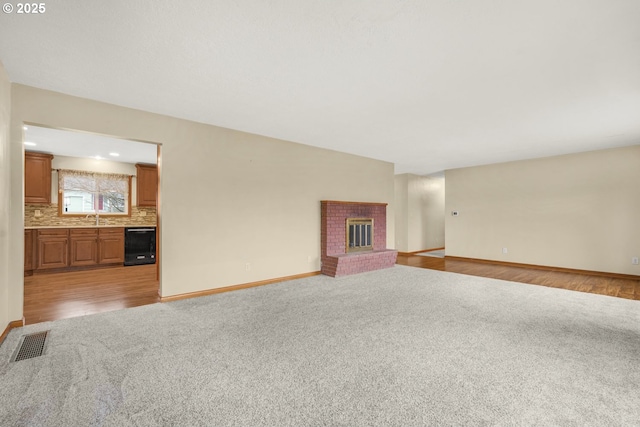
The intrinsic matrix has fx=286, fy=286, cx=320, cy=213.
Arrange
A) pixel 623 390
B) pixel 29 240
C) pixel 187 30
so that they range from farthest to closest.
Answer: pixel 29 240
pixel 187 30
pixel 623 390

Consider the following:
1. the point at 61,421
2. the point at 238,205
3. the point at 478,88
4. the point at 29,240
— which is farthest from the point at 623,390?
the point at 29,240

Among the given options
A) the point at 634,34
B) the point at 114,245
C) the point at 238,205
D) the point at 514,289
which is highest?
the point at 634,34

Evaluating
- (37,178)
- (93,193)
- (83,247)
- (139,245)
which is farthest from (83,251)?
(37,178)

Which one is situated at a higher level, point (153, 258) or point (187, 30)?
point (187, 30)

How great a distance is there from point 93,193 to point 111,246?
1397 mm

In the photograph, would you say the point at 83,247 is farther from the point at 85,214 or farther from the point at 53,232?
the point at 85,214

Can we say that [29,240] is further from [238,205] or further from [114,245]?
[238,205]

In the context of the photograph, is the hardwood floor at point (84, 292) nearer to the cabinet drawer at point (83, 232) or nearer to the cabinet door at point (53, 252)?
the cabinet door at point (53, 252)

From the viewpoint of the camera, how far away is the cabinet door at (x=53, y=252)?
17.7ft

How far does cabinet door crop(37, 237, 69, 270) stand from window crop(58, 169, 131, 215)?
2.89 feet

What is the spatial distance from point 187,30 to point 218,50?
11.0 inches

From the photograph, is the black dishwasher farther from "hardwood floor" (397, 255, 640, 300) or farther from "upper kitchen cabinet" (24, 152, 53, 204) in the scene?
"hardwood floor" (397, 255, 640, 300)

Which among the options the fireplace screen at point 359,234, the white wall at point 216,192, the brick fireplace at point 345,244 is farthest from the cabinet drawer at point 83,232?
the fireplace screen at point 359,234

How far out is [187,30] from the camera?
2049 millimetres
